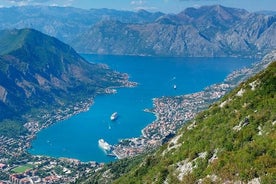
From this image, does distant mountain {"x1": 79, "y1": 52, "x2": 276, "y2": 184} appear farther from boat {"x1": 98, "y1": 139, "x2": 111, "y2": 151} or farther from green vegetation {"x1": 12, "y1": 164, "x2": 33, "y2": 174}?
boat {"x1": 98, "y1": 139, "x2": 111, "y2": 151}

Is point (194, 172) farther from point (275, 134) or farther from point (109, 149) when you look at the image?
point (109, 149)

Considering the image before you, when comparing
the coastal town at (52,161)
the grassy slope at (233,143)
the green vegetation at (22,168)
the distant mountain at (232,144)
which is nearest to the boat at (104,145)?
the coastal town at (52,161)

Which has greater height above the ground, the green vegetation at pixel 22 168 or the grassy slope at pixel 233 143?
the green vegetation at pixel 22 168

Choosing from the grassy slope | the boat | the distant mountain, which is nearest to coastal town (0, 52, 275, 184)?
the boat

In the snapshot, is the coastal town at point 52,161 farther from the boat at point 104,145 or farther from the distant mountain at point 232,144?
the distant mountain at point 232,144

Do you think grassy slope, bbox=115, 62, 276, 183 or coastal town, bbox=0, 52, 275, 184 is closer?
grassy slope, bbox=115, 62, 276, 183

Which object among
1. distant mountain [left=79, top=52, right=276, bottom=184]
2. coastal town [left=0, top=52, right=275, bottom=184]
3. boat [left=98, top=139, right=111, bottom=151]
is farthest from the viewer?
boat [left=98, top=139, right=111, bottom=151]

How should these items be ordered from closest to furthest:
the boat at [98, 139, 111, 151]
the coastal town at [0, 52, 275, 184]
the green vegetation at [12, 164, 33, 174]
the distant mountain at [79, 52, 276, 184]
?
1. the distant mountain at [79, 52, 276, 184]
2. the coastal town at [0, 52, 275, 184]
3. the green vegetation at [12, 164, 33, 174]
4. the boat at [98, 139, 111, 151]

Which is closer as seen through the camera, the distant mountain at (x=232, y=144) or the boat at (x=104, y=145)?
the distant mountain at (x=232, y=144)
